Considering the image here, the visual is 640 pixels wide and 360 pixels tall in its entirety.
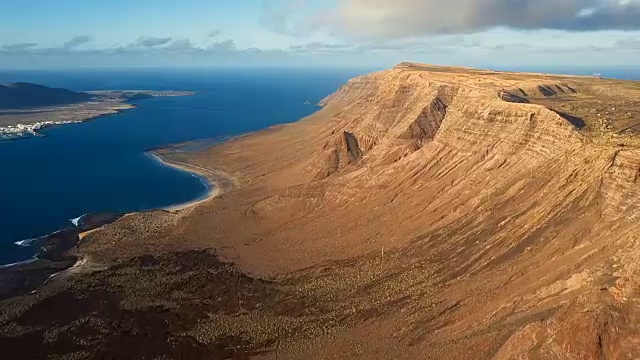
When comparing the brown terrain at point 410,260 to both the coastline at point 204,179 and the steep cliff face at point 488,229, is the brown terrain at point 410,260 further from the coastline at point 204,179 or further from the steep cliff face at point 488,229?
the coastline at point 204,179

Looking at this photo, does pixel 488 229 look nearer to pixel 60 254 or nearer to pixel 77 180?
pixel 60 254

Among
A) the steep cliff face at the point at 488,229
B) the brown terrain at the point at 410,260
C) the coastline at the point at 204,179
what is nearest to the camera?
the steep cliff face at the point at 488,229

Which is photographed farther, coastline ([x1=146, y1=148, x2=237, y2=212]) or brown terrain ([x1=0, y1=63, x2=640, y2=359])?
coastline ([x1=146, y1=148, x2=237, y2=212])

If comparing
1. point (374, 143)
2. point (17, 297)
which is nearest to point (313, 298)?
point (17, 297)

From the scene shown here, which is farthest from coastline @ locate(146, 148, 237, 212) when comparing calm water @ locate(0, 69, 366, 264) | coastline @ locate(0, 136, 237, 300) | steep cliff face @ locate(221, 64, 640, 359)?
steep cliff face @ locate(221, 64, 640, 359)

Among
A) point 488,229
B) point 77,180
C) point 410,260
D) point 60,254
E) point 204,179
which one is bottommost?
point 60,254

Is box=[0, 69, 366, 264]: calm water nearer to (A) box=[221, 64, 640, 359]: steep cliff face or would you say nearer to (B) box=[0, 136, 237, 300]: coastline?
(B) box=[0, 136, 237, 300]: coastline

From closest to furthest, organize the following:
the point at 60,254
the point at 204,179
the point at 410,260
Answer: the point at 410,260
the point at 60,254
the point at 204,179

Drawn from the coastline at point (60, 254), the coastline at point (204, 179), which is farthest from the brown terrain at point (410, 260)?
the coastline at point (204, 179)

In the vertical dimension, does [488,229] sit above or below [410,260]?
above

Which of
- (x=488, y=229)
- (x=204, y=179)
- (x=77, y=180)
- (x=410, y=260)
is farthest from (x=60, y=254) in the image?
(x=488, y=229)
